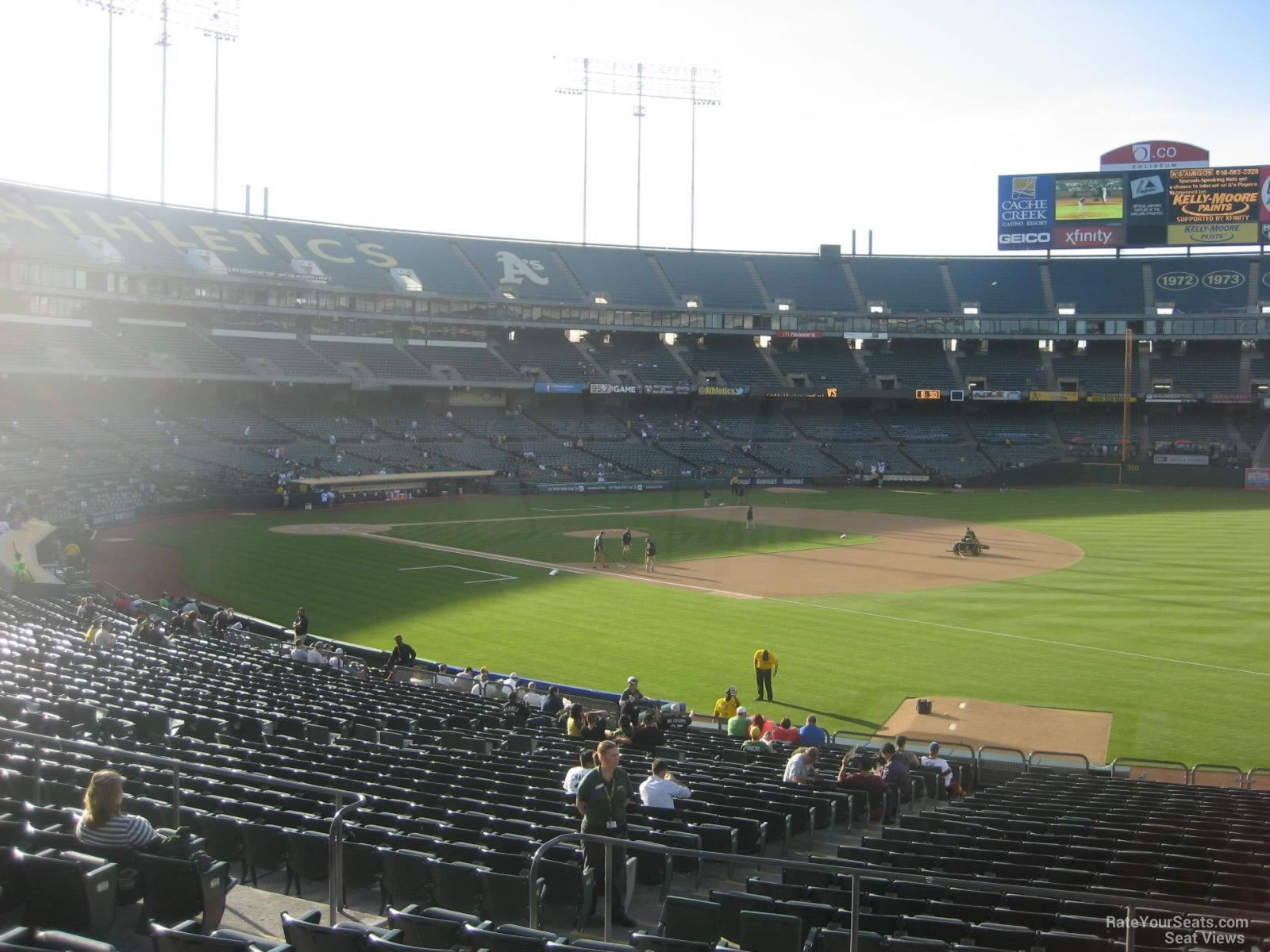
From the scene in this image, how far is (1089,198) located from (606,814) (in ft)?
296

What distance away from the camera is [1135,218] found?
285ft

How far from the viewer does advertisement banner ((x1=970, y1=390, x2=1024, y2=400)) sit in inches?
3410

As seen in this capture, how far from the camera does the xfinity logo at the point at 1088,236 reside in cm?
8769

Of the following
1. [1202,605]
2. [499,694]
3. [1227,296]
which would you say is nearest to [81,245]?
[499,694]

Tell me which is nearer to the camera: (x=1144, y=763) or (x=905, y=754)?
(x=905, y=754)

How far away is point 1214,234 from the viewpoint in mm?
85375

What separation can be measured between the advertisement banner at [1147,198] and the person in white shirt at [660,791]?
288 ft

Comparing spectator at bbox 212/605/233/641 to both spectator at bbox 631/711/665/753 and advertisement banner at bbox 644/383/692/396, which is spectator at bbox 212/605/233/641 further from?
advertisement banner at bbox 644/383/692/396

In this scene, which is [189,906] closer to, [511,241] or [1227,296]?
[511,241]

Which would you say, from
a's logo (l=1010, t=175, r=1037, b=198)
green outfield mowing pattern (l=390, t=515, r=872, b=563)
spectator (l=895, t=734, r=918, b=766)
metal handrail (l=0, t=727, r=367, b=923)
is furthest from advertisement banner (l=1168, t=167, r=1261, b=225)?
metal handrail (l=0, t=727, r=367, b=923)

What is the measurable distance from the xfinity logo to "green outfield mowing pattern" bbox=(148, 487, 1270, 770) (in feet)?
135

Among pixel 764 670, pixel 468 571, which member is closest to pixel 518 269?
pixel 468 571

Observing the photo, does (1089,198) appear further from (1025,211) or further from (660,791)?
(660,791)

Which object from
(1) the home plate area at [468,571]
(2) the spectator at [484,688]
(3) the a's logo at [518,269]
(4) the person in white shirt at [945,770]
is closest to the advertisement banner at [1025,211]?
(3) the a's logo at [518,269]
